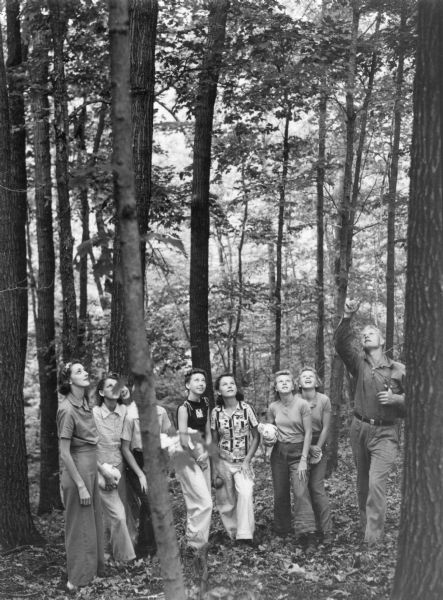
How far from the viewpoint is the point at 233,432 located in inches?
308

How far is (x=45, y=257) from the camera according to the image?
1188cm

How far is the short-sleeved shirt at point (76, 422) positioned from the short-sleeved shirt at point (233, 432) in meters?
1.63

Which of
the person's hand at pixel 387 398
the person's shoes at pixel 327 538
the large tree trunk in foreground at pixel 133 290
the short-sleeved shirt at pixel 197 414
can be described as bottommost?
the person's shoes at pixel 327 538

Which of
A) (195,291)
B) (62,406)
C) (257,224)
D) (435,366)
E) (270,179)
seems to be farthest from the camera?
(257,224)

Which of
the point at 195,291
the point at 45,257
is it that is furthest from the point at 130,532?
the point at 45,257

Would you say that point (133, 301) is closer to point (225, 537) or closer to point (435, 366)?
point (435, 366)

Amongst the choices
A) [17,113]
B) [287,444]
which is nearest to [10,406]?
[287,444]

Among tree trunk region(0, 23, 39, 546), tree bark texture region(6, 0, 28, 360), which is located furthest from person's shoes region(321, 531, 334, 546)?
tree bark texture region(6, 0, 28, 360)

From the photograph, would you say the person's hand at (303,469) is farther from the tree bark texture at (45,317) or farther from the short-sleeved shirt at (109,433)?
the tree bark texture at (45,317)

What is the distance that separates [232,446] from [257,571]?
5.39ft

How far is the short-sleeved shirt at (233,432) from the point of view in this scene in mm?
7820

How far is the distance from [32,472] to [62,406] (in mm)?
12148

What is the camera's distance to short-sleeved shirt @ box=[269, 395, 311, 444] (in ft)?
25.5

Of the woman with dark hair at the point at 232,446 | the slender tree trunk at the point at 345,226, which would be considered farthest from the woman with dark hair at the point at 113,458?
the slender tree trunk at the point at 345,226
